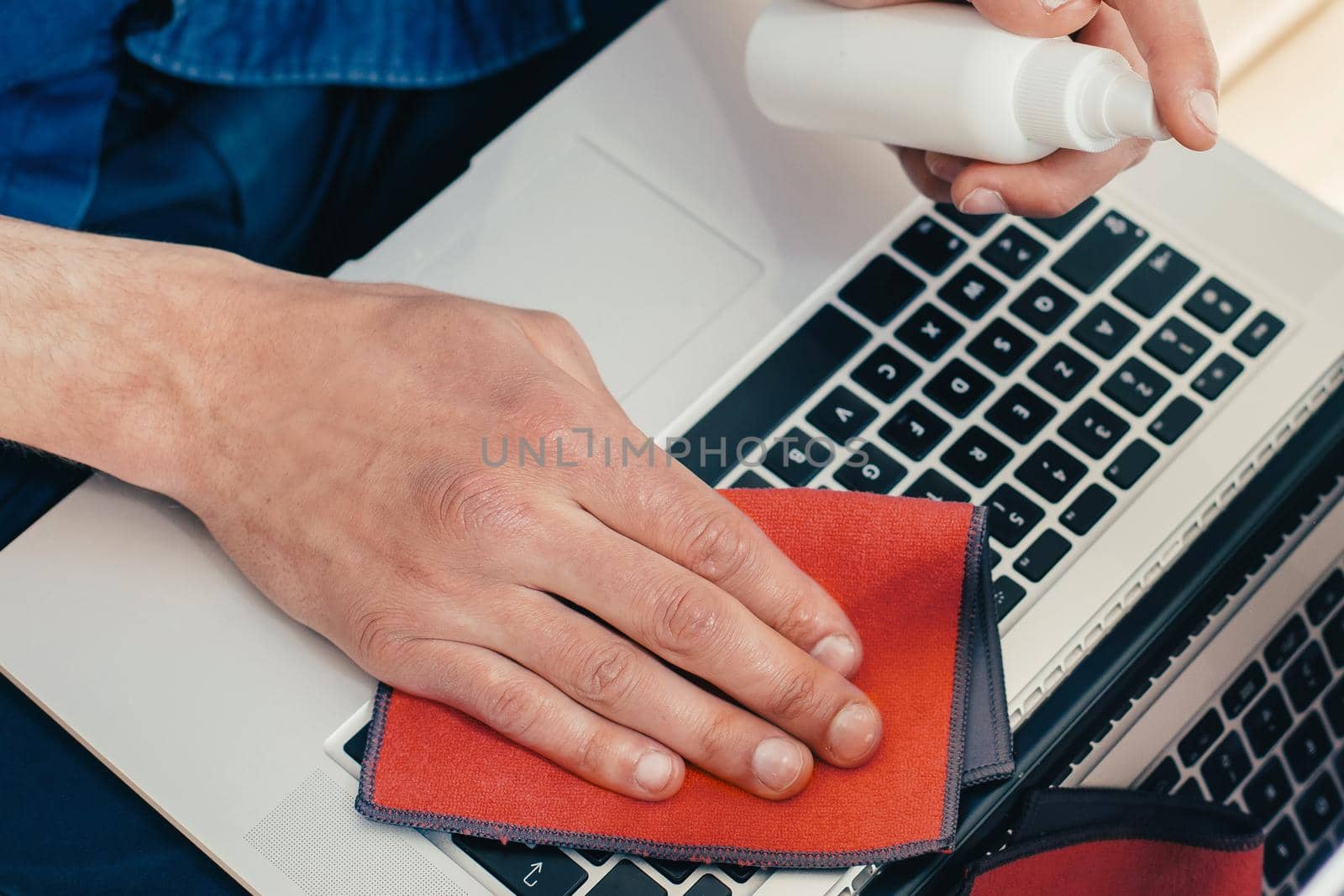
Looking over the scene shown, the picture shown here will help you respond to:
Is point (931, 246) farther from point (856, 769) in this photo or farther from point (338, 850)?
Result: point (338, 850)

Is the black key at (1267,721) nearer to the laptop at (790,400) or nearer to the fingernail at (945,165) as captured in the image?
the laptop at (790,400)

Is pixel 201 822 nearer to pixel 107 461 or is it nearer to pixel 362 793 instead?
pixel 362 793

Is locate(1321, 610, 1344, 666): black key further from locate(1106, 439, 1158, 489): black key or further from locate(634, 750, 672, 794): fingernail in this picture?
Answer: locate(634, 750, 672, 794): fingernail

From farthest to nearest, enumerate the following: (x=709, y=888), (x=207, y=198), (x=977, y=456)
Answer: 1. (x=207, y=198)
2. (x=977, y=456)
3. (x=709, y=888)

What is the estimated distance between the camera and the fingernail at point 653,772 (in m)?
0.49

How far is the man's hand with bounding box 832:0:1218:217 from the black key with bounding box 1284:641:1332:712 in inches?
11.5

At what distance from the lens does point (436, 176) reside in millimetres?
847

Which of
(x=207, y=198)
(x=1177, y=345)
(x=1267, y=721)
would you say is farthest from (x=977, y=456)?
(x=207, y=198)

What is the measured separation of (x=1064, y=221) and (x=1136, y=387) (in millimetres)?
110

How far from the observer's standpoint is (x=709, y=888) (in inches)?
18.9

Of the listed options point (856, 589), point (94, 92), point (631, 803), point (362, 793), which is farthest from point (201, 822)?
point (94, 92)

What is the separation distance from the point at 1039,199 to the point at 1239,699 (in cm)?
29

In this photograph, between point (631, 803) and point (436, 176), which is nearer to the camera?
point (631, 803)

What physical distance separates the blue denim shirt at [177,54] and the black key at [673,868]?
49cm
